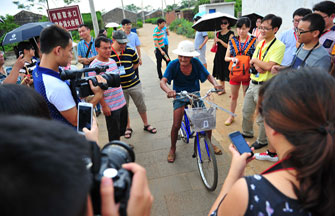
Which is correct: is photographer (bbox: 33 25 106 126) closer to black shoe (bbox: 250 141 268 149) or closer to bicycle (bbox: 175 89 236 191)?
bicycle (bbox: 175 89 236 191)

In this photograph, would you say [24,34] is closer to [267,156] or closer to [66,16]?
[66,16]

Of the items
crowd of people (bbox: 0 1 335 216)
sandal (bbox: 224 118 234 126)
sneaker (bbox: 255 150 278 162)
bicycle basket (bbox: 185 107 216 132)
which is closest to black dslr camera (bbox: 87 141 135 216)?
crowd of people (bbox: 0 1 335 216)

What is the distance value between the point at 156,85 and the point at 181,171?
4.44 metres

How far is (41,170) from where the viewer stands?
452mm

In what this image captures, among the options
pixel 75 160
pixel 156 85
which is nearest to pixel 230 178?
pixel 75 160

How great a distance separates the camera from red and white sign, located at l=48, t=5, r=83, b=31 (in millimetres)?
5598

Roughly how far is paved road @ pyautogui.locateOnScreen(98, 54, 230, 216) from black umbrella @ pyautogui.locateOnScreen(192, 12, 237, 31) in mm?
2299

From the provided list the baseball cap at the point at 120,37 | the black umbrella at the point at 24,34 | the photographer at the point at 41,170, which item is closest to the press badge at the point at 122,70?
the baseball cap at the point at 120,37

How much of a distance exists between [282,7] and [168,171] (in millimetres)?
7157

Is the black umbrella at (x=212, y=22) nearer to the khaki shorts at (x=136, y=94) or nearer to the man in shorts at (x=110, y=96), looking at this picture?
the khaki shorts at (x=136, y=94)

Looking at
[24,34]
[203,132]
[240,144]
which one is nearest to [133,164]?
[240,144]

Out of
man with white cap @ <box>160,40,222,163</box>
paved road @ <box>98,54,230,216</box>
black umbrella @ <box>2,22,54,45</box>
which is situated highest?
black umbrella @ <box>2,22,54,45</box>

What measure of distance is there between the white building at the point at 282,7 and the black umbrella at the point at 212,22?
9.18 ft

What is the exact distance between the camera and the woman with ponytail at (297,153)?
2.59 ft
